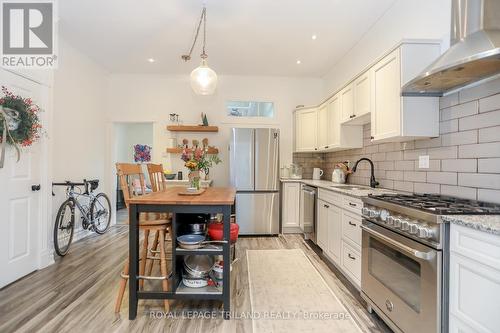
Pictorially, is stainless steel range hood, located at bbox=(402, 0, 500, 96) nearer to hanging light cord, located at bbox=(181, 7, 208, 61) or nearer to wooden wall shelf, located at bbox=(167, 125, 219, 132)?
hanging light cord, located at bbox=(181, 7, 208, 61)

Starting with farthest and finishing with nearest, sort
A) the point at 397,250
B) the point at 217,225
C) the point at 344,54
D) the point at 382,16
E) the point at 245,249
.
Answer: the point at 344,54 < the point at 245,249 < the point at 382,16 < the point at 217,225 < the point at 397,250

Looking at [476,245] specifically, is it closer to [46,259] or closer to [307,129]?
[307,129]

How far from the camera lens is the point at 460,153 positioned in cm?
192

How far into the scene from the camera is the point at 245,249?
367cm

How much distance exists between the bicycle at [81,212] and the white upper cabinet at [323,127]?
3754 millimetres

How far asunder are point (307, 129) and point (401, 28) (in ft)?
7.32

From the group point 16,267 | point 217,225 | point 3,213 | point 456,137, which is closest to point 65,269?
point 16,267

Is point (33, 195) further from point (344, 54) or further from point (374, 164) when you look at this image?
point (344, 54)

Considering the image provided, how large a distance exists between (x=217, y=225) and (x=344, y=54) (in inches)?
136

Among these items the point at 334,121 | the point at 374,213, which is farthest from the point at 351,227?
the point at 334,121

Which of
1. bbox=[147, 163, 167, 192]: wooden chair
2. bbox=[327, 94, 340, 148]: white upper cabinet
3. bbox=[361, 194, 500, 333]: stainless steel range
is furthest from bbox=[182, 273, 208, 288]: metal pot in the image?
bbox=[327, 94, 340, 148]: white upper cabinet

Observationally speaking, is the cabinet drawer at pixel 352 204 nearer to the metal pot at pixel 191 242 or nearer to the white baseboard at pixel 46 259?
the metal pot at pixel 191 242

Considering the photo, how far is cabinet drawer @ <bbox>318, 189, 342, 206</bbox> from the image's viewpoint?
2781 mm

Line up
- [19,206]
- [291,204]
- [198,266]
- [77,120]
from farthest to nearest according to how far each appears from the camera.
→ [291,204] < [77,120] < [19,206] < [198,266]
